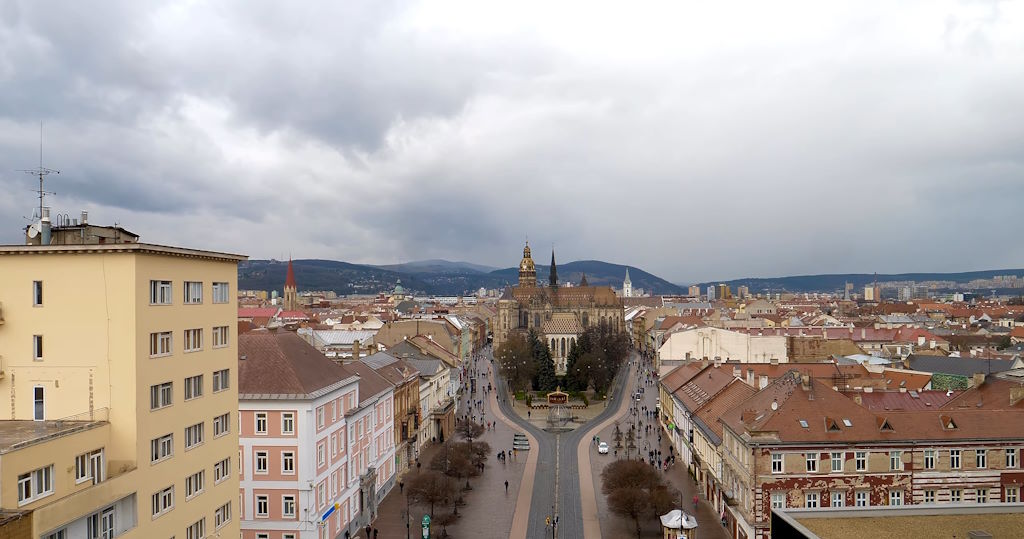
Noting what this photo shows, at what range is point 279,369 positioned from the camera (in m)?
39.7

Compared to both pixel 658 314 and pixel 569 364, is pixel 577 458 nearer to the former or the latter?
pixel 569 364

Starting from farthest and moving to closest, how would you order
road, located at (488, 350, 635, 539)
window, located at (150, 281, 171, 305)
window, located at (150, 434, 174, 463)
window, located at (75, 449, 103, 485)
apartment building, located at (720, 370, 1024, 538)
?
road, located at (488, 350, 635, 539) < apartment building, located at (720, 370, 1024, 538) < window, located at (150, 281, 171, 305) < window, located at (150, 434, 174, 463) < window, located at (75, 449, 103, 485)

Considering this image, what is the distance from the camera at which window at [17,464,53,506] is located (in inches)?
727

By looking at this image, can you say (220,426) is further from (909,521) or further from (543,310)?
(543,310)

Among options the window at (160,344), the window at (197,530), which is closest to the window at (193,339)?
the window at (160,344)

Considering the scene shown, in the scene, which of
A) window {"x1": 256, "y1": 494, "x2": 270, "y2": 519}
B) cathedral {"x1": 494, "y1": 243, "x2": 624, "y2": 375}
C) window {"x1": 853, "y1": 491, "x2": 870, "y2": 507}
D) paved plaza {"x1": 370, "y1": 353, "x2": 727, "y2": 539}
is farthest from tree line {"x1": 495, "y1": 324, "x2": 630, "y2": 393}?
window {"x1": 256, "y1": 494, "x2": 270, "y2": 519}

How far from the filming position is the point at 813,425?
3984 centimetres

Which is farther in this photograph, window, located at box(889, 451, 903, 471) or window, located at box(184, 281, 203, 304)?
window, located at box(889, 451, 903, 471)

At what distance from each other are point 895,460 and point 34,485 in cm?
3736

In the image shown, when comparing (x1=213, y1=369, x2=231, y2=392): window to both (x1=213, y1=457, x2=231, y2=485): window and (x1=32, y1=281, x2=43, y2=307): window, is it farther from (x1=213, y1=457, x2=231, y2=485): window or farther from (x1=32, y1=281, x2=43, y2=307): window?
(x1=32, y1=281, x2=43, y2=307): window

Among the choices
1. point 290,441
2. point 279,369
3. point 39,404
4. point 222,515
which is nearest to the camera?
point 39,404

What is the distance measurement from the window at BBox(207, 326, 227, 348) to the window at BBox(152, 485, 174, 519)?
5.42 m

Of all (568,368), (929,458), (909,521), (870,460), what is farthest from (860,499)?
(568,368)

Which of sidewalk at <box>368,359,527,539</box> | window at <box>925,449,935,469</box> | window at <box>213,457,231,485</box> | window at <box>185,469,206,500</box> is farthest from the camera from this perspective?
sidewalk at <box>368,359,527,539</box>
